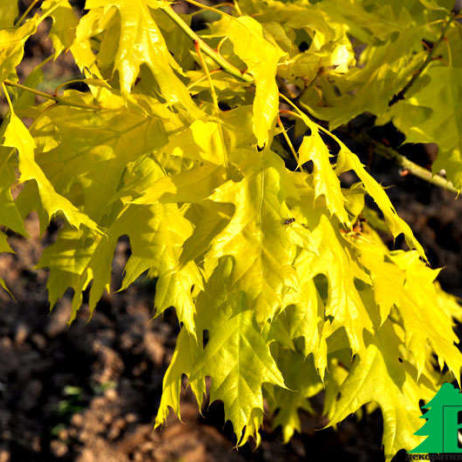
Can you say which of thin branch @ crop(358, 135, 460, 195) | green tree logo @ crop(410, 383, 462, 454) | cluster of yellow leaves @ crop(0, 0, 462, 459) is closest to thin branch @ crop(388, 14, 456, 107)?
cluster of yellow leaves @ crop(0, 0, 462, 459)

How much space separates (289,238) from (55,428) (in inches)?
76.6

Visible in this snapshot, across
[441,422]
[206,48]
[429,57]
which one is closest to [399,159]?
[429,57]

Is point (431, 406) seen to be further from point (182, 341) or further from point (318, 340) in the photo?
point (182, 341)

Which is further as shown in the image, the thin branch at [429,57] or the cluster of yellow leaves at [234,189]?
the thin branch at [429,57]

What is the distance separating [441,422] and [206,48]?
96cm

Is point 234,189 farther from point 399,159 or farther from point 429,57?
point 399,159

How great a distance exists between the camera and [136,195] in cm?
83

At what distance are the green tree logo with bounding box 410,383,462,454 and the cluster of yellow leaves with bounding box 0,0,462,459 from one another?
0.07 metres

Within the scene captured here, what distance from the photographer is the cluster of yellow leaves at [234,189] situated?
75 centimetres

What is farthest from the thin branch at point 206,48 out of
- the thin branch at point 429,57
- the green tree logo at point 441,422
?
the green tree logo at point 441,422

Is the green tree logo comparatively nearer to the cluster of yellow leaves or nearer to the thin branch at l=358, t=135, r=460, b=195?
the cluster of yellow leaves

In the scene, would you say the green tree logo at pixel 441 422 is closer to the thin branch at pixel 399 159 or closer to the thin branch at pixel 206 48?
the thin branch at pixel 399 159

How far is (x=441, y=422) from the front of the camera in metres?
1.30

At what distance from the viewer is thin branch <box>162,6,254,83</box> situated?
30.1 inches
